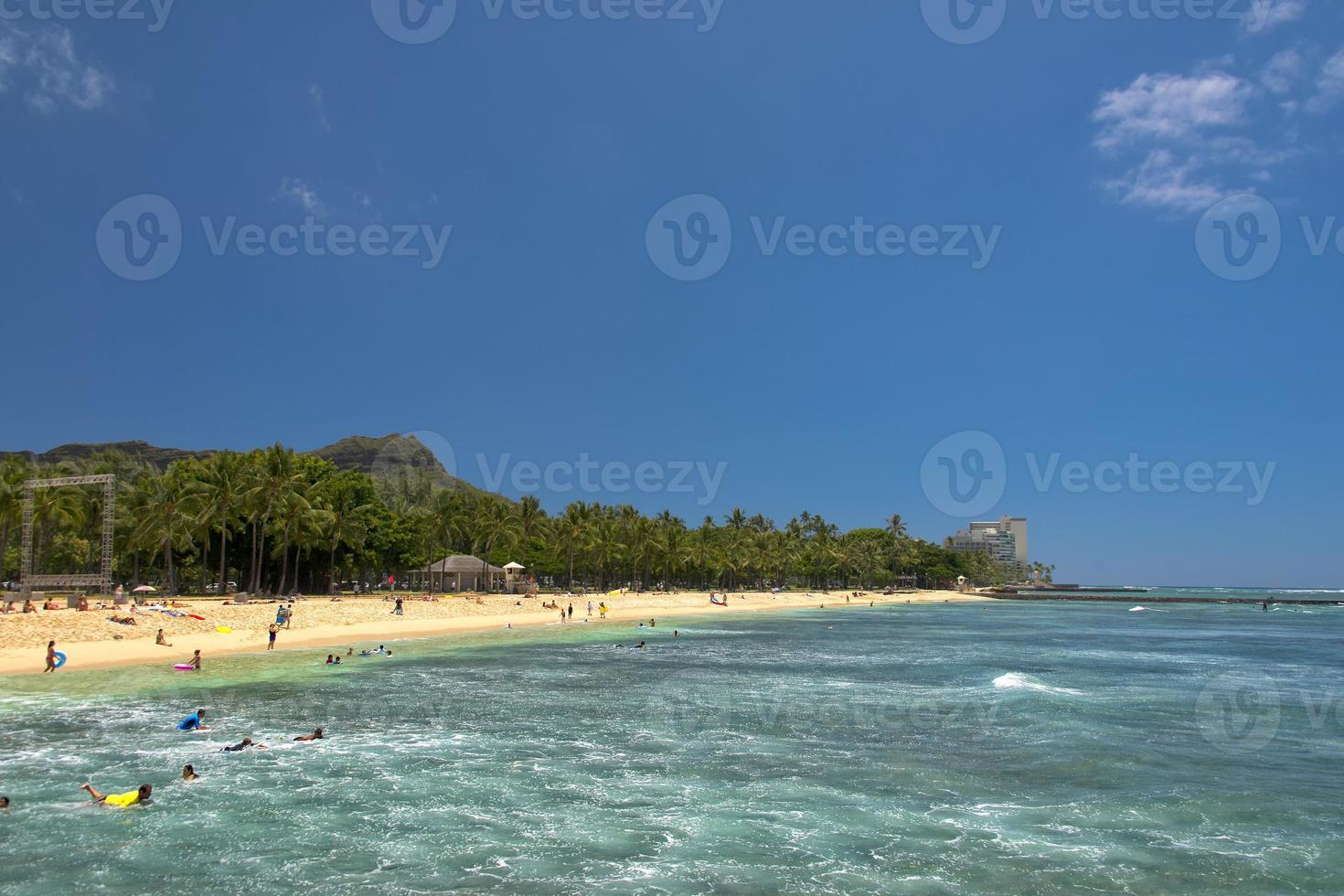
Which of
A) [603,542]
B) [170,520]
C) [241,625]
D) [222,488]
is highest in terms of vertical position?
[222,488]

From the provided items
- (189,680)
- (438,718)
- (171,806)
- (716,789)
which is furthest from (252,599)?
(716,789)

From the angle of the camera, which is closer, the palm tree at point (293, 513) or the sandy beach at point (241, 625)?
the sandy beach at point (241, 625)

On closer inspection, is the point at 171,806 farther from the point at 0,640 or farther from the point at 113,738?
the point at 0,640

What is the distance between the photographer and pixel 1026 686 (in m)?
30.6

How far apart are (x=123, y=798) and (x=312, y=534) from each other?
52474 millimetres

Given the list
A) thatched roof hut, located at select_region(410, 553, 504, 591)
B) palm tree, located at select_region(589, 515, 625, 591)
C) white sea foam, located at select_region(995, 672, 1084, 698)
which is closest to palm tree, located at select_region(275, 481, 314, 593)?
thatched roof hut, located at select_region(410, 553, 504, 591)

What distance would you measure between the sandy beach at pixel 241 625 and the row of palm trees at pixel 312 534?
807cm

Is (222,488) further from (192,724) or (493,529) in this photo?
(192,724)

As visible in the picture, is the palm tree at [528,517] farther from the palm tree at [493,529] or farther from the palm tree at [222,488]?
the palm tree at [222,488]

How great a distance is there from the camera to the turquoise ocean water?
1166 centimetres

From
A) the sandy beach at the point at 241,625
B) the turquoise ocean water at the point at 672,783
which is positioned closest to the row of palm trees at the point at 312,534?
the sandy beach at the point at 241,625

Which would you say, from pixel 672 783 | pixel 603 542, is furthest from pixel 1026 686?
pixel 603 542

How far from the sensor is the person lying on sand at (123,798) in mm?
14031

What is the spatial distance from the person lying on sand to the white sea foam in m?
26.0
